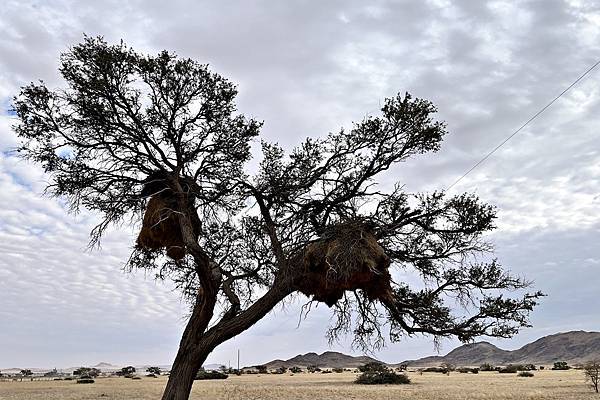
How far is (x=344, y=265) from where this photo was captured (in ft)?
41.0

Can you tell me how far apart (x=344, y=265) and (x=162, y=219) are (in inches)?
178

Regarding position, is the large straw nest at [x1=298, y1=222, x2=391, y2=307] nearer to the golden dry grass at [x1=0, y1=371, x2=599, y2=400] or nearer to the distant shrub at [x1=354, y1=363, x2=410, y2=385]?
the golden dry grass at [x1=0, y1=371, x2=599, y2=400]

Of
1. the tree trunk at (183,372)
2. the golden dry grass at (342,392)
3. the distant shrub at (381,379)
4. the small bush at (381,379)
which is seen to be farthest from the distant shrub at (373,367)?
the tree trunk at (183,372)

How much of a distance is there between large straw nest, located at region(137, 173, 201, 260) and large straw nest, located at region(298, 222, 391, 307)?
3.32 metres

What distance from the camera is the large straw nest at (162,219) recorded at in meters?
14.1

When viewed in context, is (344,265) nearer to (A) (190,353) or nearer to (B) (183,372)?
(A) (190,353)

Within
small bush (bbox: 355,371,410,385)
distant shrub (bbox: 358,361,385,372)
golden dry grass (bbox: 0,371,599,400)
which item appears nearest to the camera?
golden dry grass (bbox: 0,371,599,400)

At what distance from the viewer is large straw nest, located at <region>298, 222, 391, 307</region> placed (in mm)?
12578

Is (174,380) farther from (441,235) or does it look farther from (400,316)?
(441,235)

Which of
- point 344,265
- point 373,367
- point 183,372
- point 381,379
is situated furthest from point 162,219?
point 373,367

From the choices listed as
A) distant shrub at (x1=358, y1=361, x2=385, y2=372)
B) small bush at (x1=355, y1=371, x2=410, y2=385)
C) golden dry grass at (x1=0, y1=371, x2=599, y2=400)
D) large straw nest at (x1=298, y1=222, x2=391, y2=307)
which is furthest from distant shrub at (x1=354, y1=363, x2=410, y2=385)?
large straw nest at (x1=298, y1=222, x2=391, y2=307)

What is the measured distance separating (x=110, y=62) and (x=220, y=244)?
5.53 m

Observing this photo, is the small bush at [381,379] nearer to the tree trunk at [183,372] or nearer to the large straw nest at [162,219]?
the tree trunk at [183,372]

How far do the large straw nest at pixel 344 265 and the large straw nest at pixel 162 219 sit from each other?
3.32 m
